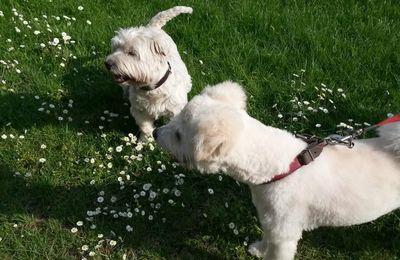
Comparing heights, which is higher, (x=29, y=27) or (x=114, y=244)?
(x=29, y=27)

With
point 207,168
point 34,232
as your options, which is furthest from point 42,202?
point 207,168

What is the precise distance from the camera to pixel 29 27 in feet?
19.1

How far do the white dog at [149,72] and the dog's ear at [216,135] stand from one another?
65.4 inches

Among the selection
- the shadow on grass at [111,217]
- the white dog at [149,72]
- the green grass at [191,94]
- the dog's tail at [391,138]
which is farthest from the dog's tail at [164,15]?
the dog's tail at [391,138]

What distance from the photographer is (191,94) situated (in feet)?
17.1

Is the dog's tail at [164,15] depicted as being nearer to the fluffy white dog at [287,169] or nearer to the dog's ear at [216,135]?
the fluffy white dog at [287,169]

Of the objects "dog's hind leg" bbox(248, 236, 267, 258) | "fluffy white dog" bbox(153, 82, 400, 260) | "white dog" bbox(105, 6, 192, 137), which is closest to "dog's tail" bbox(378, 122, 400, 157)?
"fluffy white dog" bbox(153, 82, 400, 260)

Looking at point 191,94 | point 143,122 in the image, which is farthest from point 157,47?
point 191,94

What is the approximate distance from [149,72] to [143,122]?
61 cm

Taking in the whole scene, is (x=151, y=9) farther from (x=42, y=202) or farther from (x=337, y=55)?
(x=42, y=202)

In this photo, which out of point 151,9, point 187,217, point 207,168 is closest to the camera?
point 207,168

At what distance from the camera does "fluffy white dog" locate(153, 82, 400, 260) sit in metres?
3.06

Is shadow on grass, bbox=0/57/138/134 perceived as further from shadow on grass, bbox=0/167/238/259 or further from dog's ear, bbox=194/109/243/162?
dog's ear, bbox=194/109/243/162

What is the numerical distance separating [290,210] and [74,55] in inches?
136
